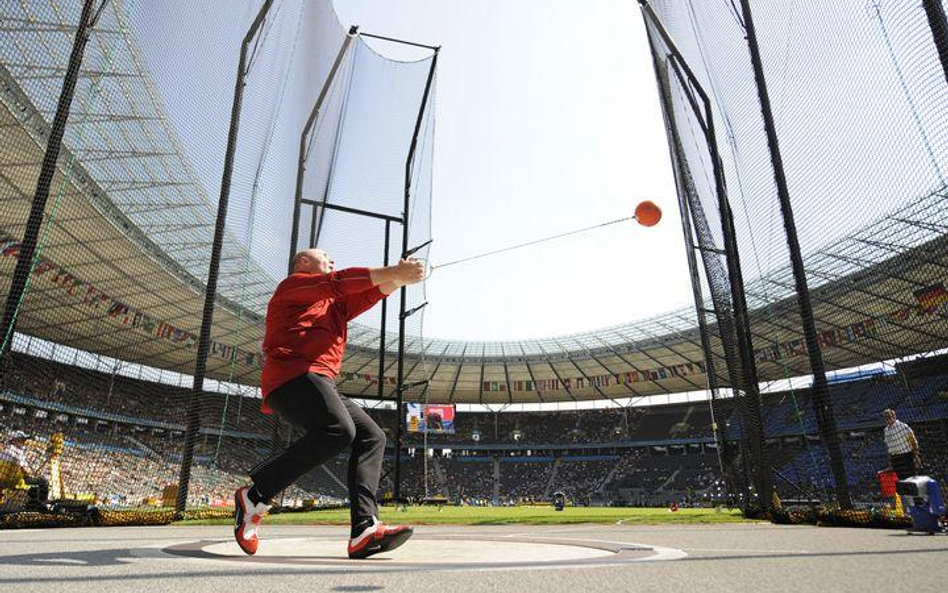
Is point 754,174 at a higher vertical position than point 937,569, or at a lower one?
higher

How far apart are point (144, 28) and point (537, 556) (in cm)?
775

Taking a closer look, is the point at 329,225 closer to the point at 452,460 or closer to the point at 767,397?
the point at 767,397

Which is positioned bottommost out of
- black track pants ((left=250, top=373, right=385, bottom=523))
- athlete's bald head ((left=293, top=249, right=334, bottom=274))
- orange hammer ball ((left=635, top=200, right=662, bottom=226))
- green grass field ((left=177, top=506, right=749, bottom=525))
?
green grass field ((left=177, top=506, right=749, bottom=525))

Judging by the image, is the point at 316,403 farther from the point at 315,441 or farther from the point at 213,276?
the point at 213,276

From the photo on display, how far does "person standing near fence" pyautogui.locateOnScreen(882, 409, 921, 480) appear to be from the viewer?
5965 mm

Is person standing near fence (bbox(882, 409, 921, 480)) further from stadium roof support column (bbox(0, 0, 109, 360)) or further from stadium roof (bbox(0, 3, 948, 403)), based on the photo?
stadium roof support column (bbox(0, 0, 109, 360))

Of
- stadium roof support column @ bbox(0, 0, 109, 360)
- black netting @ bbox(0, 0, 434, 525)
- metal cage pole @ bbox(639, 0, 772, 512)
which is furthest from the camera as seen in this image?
black netting @ bbox(0, 0, 434, 525)

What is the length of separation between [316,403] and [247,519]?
2.14 feet

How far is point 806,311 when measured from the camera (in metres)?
5.81

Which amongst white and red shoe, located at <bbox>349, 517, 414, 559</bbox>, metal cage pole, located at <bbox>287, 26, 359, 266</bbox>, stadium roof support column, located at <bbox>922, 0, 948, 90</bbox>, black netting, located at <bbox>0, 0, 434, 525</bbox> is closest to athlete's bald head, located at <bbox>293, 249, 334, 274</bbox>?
white and red shoe, located at <bbox>349, 517, 414, 559</bbox>

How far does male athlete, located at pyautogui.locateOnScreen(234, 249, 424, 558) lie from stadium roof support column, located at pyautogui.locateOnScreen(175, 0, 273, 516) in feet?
14.7

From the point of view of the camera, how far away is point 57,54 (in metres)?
10.3

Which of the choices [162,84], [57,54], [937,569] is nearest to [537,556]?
[937,569]

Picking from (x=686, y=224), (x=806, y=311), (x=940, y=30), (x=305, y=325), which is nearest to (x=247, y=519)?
(x=305, y=325)
